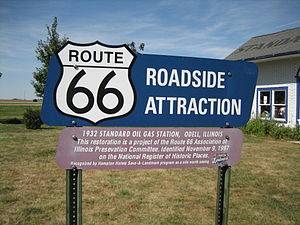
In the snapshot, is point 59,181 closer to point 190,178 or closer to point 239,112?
point 190,178

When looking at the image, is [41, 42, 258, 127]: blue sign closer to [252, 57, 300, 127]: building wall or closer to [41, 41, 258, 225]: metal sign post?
[41, 41, 258, 225]: metal sign post

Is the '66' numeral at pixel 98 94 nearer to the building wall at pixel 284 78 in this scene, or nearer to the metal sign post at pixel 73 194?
the metal sign post at pixel 73 194

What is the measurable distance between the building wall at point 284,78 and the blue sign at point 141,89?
1154cm

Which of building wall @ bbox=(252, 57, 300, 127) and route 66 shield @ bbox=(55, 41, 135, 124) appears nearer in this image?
route 66 shield @ bbox=(55, 41, 135, 124)

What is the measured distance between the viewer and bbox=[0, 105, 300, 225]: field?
3.89 m

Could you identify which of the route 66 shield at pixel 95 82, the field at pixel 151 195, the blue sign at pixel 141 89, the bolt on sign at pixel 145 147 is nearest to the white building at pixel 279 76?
the field at pixel 151 195

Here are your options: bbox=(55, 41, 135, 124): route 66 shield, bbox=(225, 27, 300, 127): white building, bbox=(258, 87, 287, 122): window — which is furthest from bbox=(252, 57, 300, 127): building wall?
bbox=(55, 41, 135, 124): route 66 shield

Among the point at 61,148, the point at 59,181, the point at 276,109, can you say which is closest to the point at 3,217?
the point at 59,181

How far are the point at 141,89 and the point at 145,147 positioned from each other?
515 mm

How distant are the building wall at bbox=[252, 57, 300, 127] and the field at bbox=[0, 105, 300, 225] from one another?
5845 millimetres

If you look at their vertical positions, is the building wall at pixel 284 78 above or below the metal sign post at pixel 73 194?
above

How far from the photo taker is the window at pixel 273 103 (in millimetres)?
13219

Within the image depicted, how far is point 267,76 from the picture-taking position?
14000mm

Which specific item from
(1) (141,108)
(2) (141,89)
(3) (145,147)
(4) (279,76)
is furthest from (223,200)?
(4) (279,76)
